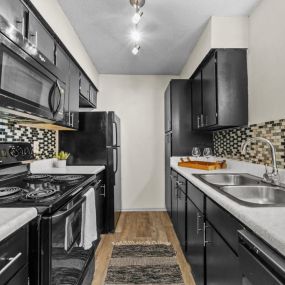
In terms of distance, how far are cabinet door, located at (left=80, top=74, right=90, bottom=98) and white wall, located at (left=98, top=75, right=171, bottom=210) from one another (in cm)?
75

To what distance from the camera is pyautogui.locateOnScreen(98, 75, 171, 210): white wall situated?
3.91 meters

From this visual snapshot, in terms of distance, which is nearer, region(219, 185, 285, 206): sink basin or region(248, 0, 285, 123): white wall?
region(219, 185, 285, 206): sink basin

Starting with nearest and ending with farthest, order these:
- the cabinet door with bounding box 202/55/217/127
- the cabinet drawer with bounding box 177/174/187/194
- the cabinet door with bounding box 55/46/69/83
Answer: the cabinet door with bounding box 55/46/69/83 → the cabinet drawer with bounding box 177/174/187/194 → the cabinet door with bounding box 202/55/217/127

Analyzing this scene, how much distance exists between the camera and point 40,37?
65.9 inches

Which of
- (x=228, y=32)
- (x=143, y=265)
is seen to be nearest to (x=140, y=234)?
(x=143, y=265)

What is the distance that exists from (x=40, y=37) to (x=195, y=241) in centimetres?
198

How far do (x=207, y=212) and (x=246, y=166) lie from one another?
95cm

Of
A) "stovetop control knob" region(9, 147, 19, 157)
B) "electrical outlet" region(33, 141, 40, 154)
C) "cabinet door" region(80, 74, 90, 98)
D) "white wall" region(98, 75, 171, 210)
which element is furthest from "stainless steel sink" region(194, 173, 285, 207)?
"white wall" region(98, 75, 171, 210)

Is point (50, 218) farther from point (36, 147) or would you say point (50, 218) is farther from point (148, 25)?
point (148, 25)

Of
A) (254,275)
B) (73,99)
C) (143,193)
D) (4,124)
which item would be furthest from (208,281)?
(143,193)

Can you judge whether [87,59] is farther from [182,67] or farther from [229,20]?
[229,20]

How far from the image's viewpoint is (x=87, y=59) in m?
3.04

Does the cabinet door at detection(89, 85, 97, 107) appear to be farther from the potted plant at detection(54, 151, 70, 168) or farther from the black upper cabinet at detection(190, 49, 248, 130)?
the black upper cabinet at detection(190, 49, 248, 130)

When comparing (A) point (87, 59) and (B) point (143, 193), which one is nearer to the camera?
(A) point (87, 59)
